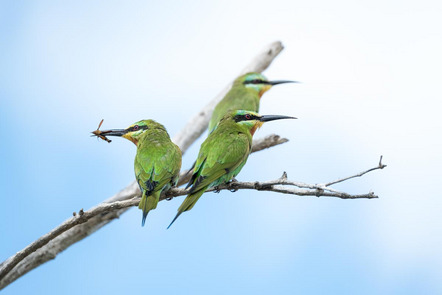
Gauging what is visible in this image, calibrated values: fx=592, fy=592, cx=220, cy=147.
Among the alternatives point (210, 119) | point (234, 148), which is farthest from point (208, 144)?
point (210, 119)

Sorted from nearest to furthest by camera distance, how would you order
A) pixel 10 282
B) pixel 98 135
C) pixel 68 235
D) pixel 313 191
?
pixel 313 191
pixel 98 135
pixel 10 282
pixel 68 235

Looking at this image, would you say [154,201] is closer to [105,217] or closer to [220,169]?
[220,169]

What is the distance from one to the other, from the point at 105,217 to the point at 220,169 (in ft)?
7.07

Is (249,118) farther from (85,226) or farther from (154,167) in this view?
(85,226)

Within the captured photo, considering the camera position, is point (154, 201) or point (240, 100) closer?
point (154, 201)

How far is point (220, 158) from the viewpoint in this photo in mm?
3863

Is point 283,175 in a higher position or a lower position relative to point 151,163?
lower

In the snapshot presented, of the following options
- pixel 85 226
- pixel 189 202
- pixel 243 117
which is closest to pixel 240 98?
pixel 243 117

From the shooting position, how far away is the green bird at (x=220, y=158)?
364 centimetres

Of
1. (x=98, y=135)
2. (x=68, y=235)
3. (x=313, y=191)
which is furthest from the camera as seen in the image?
(x=68, y=235)

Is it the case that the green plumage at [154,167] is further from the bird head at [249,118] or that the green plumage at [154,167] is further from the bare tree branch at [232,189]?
the bird head at [249,118]

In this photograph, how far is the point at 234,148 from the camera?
3998mm

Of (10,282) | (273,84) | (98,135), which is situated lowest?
(10,282)

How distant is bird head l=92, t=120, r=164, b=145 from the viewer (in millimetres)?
4090
